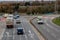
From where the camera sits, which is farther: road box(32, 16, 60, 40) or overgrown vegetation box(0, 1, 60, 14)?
overgrown vegetation box(0, 1, 60, 14)

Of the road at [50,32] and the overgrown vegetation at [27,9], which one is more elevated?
the road at [50,32]

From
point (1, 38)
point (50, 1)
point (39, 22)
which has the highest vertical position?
point (1, 38)

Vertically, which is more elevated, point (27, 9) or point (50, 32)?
point (50, 32)

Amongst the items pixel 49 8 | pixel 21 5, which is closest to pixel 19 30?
pixel 49 8

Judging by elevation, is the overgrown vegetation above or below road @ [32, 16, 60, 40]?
→ below

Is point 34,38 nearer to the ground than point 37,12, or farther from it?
farther from it

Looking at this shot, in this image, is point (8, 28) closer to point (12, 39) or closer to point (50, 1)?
point (12, 39)

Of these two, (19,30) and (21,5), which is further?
(21,5)

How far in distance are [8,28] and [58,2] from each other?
75133 millimetres

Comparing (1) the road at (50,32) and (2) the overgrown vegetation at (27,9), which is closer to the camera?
(1) the road at (50,32)

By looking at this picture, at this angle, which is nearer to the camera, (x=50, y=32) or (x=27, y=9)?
(x=50, y=32)

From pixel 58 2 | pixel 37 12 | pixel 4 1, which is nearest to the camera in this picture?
pixel 37 12

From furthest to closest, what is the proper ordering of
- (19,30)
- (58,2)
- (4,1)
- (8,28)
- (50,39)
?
(4,1) < (58,2) < (8,28) < (19,30) < (50,39)

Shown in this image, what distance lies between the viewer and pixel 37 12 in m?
113
